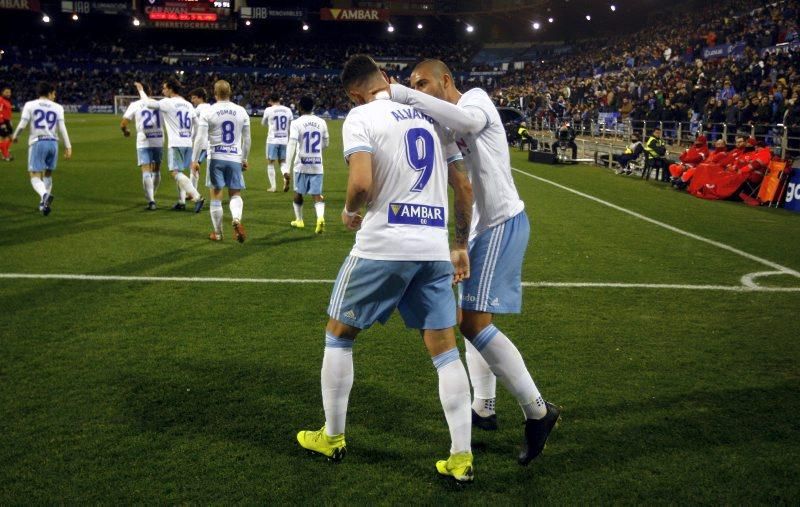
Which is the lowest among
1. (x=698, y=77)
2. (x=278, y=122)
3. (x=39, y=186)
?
(x=39, y=186)

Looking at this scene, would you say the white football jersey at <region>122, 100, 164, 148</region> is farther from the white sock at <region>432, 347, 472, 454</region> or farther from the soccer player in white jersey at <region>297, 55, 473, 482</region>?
the white sock at <region>432, 347, 472, 454</region>

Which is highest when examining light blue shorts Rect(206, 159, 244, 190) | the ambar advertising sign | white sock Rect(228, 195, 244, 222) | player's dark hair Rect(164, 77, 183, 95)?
the ambar advertising sign

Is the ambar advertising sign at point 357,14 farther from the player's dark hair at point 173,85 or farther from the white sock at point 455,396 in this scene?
the white sock at point 455,396

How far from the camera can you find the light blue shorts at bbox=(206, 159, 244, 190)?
972 centimetres

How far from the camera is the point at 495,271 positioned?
366 centimetres

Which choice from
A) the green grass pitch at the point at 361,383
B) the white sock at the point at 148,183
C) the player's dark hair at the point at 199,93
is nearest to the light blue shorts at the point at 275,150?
the white sock at the point at 148,183

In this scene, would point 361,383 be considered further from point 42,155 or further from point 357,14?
point 357,14

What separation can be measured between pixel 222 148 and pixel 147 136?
3.31 meters

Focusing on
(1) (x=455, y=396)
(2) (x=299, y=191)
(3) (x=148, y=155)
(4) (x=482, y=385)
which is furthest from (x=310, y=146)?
(1) (x=455, y=396)

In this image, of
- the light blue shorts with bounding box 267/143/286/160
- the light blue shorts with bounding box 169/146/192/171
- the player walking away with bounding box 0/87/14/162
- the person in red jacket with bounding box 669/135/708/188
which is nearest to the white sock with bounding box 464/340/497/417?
the light blue shorts with bounding box 169/146/192/171

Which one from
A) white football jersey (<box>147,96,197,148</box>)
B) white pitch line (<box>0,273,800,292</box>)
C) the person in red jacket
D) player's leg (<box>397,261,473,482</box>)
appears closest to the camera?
player's leg (<box>397,261,473,482</box>)

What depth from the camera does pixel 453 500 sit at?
10.7 feet

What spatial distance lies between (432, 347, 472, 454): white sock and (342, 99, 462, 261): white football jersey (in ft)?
1.72

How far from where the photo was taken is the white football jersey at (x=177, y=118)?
39.6 feet
